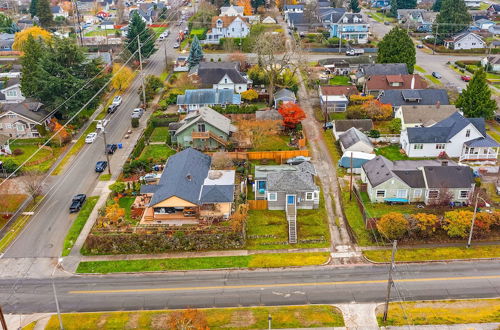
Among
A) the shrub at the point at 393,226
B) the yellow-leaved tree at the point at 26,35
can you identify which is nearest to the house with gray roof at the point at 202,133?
the shrub at the point at 393,226

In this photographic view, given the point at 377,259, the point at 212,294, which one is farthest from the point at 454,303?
the point at 212,294

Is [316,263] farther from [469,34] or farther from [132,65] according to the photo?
[469,34]

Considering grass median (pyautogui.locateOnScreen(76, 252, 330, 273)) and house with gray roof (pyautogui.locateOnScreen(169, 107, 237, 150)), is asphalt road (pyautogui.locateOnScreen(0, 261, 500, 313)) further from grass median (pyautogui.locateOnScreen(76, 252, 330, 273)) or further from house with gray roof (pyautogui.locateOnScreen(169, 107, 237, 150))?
house with gray roof (pyautogui.locateOnScreen(169, 107, 237, 150))

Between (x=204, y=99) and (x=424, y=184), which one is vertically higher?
(x=204, y=99)

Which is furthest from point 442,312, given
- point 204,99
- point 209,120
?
point 204,99

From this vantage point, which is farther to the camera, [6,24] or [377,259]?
[6,24]

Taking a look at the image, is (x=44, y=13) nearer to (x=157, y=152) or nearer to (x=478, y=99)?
(x=157, y=152)

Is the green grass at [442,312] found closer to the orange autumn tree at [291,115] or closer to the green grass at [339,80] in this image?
the orange autumn tree at [291,115]
